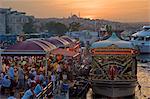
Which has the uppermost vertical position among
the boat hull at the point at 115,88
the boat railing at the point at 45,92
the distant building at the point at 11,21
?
the distant building at the point at 11,21

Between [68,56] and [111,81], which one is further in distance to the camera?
[68,56]

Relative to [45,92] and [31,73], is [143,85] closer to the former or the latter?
[31,73]

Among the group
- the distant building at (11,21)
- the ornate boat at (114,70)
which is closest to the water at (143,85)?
→ the ornate boat at (114,70)

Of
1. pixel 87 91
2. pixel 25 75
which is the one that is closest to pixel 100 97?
pixel 87 91

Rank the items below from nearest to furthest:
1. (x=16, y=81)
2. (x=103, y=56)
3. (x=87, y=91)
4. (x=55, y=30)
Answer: (x=16, y=81), (x=103, y=56), (x=87, y=91), (x=55, y=30)

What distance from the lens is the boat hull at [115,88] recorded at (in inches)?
842

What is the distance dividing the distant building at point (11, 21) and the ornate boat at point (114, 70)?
76685 mm

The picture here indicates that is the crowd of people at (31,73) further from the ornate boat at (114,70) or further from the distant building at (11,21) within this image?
the distant building at (11,21)

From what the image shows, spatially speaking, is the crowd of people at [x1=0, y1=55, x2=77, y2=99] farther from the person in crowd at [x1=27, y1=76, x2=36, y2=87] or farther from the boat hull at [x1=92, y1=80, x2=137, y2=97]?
the boat hull at [x1=92, y1=80, x2=137, y2=97]

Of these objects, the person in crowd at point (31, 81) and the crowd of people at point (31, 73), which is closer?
the crowd of people at point (31, 73)

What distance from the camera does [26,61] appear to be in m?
20.4

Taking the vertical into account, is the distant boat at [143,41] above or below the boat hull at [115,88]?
above

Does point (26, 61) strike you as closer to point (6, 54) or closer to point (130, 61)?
point (6, 54)

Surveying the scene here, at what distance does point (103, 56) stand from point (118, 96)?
2.49 meters
